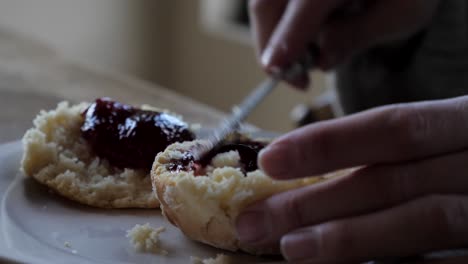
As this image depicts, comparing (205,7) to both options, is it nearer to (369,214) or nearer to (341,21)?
(341,21)

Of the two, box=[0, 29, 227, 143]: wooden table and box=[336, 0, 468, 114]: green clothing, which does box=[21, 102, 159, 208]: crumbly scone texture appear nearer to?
box=[0, 29, 227, 143]: wooden table

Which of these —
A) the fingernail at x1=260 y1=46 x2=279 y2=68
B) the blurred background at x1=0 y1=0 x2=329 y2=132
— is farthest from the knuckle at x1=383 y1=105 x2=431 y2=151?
the blurred background at x1=0 y1=0 x2=329 y2=132

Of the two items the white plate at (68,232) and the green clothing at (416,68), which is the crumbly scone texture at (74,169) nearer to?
the white plate at (68,232)

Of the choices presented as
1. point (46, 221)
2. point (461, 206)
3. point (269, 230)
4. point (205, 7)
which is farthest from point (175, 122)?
point (205, 7)

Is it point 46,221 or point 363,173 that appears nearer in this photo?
point 363,173

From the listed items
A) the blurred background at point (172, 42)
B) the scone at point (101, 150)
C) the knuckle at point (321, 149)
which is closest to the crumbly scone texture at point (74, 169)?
the scone at point (101, 150)

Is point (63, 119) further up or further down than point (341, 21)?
further down

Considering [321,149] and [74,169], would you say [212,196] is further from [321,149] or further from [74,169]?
[74,169]

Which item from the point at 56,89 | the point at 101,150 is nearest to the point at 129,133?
the point at 101,150
